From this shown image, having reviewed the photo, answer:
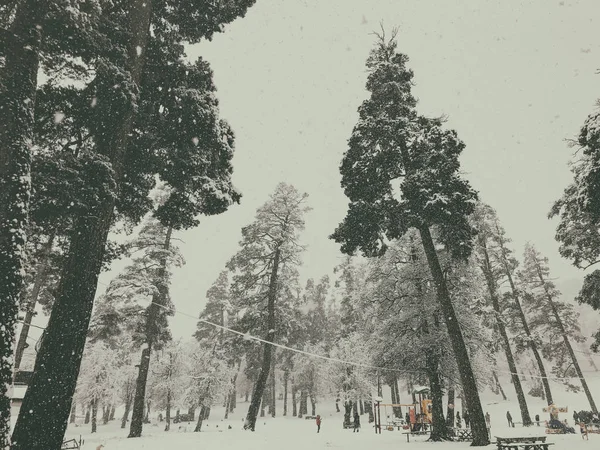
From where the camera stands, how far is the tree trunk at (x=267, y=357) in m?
19.8

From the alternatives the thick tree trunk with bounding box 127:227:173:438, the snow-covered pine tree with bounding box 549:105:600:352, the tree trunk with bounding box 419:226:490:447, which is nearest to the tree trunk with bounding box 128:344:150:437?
the thick tree trunk with bounding box 127:227:173:438

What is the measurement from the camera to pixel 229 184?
10.1m

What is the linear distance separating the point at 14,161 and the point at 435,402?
19.3 metres

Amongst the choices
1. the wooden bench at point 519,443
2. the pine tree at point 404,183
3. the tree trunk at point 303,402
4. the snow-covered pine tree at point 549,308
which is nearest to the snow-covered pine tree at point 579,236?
the pine tree at point 404,183

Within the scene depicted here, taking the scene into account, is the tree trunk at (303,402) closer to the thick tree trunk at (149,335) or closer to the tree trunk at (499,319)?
the tree trunk at (499,319)

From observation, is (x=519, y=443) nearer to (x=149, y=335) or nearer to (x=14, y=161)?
(x=14, y=161)

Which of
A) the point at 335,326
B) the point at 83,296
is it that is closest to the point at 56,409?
the point at 83,296

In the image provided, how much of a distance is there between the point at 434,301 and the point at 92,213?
16820mm

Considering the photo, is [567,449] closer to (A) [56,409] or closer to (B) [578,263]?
(B) [578,263]

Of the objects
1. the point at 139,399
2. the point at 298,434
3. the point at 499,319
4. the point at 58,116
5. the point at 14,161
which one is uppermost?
the point at 58,116

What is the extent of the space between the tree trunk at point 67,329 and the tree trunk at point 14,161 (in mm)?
92

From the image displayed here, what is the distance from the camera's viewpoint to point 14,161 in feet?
19.5

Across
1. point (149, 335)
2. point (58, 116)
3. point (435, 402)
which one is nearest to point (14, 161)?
point (58, 116)

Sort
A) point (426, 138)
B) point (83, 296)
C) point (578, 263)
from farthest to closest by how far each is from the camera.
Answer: point (578, 263), point (426, 138), point (83, 296)
